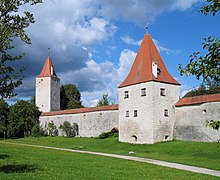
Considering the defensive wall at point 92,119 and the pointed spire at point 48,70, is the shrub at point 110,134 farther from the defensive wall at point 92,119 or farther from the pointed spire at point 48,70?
the pointed spire at point 48,70

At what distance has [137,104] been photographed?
26188 millimetres

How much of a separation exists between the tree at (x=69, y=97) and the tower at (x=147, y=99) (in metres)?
33.3

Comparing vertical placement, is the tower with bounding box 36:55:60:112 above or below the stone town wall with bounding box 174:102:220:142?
above

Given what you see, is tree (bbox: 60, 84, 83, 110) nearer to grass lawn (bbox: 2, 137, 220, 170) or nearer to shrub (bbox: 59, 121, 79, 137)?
shrub (bbox: 59, 121, 79, 137)

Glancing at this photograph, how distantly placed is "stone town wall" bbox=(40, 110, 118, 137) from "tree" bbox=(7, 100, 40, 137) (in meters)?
7.11

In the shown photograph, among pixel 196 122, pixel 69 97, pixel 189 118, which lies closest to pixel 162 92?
pixel 189 118

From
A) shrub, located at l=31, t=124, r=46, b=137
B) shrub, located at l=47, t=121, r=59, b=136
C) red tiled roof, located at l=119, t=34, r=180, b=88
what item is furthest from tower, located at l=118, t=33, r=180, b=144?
shrub, located at l=31, t=124, r=46, b=137

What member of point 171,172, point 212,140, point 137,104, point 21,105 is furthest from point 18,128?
point 171,172

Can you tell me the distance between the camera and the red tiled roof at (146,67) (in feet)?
85.3

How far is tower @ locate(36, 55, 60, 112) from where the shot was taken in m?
51.8

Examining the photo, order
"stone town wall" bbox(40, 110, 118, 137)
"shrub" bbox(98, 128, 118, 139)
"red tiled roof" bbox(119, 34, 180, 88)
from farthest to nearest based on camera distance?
"stone town wall" bbox(40, 110, 118, 137), "shrub" bbox(98, 128, 118, 139), "red tiled roof" bbox(119, 34, 180, 88)

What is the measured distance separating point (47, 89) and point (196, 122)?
34248 millimetres

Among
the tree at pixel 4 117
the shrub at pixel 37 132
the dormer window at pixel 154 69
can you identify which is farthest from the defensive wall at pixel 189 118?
the tree at pixel 4 117

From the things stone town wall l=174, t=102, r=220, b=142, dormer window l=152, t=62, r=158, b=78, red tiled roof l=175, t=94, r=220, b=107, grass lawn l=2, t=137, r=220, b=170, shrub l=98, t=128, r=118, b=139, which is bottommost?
grass lawn l=2, t=137, r=220, b=170
